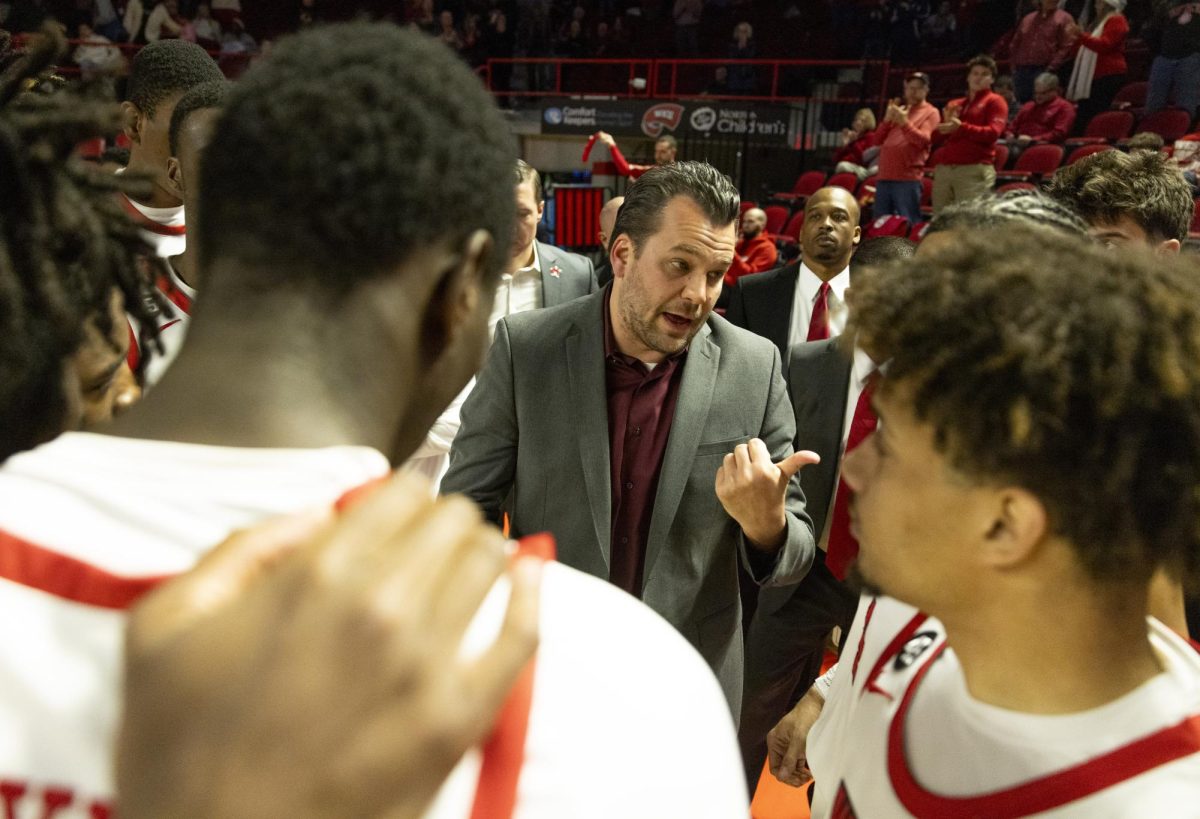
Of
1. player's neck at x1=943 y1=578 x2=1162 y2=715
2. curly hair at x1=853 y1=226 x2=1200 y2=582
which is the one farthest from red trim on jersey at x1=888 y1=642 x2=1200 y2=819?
curly hair at x1=853 y1=226 x2=1200 y2=582

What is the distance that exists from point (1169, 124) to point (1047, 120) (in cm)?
123

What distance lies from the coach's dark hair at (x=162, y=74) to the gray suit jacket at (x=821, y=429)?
233 centimetres

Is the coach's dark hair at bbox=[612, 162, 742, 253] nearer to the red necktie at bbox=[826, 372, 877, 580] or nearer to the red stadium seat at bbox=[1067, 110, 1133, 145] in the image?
the red necktie at bbox=[826, 372, 877, 580]

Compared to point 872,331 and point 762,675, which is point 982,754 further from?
point 762,675

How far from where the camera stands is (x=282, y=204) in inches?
29.0

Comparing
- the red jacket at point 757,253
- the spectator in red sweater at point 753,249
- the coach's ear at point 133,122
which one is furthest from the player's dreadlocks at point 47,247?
the red jacket at point 757,253

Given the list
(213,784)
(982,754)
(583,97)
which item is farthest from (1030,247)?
(583,97)

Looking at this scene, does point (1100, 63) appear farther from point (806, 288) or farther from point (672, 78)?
point (806, 288)

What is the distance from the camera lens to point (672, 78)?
549 inches

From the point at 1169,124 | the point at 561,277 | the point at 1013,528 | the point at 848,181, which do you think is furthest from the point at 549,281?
the point at 1169,124

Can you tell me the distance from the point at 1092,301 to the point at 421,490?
0.77 m

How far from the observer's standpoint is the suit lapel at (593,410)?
2.26 m

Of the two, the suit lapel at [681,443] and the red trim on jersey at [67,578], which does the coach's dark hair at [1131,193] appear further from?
the red trim on jersey at [67,578]

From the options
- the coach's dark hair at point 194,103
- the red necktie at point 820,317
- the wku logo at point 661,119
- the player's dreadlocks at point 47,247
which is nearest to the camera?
the player's dreadlocks at point 47,247
